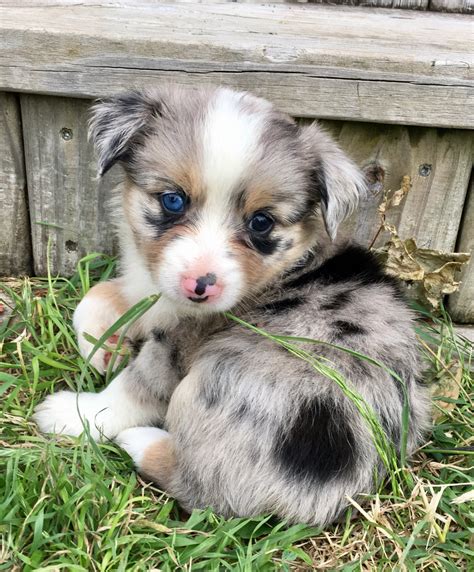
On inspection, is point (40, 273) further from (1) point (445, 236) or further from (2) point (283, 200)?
(1) point (445, 236)

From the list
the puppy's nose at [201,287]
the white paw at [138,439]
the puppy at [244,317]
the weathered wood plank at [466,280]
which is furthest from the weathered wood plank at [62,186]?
the weathered wood plank at [466,280]

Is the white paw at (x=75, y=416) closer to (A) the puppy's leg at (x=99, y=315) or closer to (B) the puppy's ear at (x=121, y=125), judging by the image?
(A) the puppy's leg at (x=99, y=315)

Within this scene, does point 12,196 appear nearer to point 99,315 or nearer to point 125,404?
point 99,315

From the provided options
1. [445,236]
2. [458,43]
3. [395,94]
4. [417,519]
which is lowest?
[417,519]

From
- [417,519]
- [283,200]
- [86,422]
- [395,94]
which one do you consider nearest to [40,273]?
[86,422]

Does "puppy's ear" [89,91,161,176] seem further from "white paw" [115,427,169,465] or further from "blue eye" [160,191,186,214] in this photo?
"white paw" [115,427,169,465]

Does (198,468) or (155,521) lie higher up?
(198,468)
